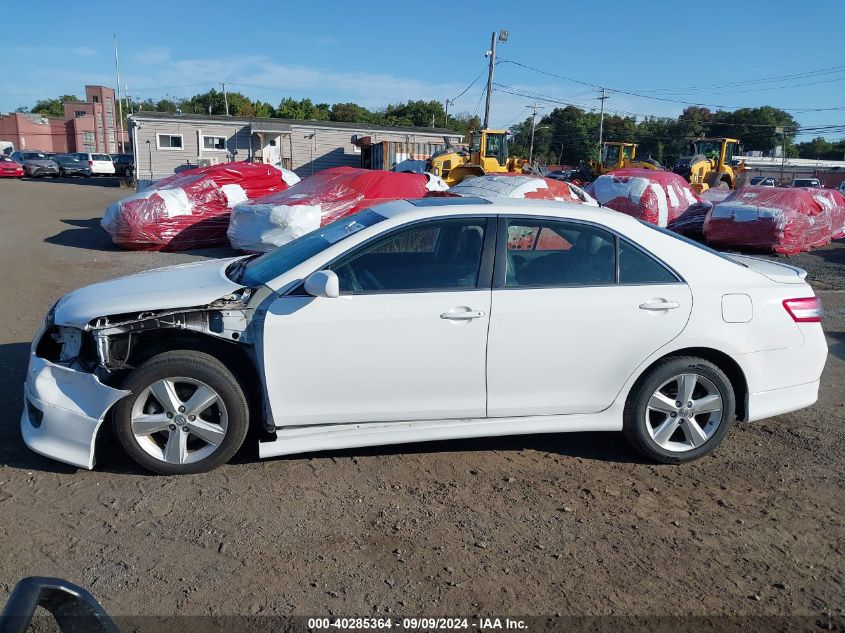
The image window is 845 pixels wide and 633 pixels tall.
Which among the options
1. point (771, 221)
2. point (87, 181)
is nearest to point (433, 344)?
point (771, 221)

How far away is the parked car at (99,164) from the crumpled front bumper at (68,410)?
1587 inches

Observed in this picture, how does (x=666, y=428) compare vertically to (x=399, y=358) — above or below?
below

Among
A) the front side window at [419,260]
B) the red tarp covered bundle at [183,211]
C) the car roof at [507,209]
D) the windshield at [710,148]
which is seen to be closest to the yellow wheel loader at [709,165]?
the windshield at [710,148]

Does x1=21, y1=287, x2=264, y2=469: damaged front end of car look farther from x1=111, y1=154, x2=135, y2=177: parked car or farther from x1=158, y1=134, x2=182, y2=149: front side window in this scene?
x1=111, y1=154, x2=135, y2=177: parked car

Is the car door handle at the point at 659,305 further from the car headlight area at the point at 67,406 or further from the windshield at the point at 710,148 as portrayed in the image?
the windshield at the point at 710,148

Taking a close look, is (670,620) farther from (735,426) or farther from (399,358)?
(735,426)

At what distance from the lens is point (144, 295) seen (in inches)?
155

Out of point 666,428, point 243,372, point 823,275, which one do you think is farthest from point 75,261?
point 823,275

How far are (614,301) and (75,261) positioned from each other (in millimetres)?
10094

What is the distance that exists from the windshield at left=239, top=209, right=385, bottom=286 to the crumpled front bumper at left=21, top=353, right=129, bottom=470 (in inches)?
41.3

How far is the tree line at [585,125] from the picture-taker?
74.4 m

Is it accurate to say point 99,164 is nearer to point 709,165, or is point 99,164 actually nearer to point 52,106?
point 709,165

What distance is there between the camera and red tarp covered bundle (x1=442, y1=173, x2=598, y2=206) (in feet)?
37.5

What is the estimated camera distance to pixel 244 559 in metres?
3.21
